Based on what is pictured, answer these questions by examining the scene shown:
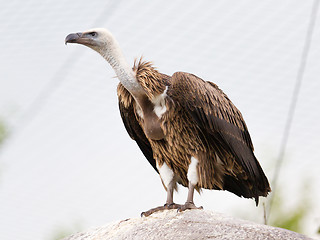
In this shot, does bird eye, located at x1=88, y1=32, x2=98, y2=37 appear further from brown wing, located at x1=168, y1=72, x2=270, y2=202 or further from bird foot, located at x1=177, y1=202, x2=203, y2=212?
bird foot, located at x1=177, y1=202, x2=203, y2=212

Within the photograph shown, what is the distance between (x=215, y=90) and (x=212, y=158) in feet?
1.75

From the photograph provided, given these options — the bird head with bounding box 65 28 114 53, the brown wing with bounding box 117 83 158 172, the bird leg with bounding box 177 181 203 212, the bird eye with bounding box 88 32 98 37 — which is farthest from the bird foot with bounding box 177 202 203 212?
the bird eye with bounding box 88 32 98 37

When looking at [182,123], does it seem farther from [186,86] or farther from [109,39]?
[109,39]

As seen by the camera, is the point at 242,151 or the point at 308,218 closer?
the point at 242,151

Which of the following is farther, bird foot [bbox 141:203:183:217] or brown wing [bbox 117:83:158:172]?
brown wing [bbox 117:83:158:172]

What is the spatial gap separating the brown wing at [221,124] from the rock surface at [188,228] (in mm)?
655

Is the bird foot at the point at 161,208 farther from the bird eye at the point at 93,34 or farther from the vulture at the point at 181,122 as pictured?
the bird eye at the point at 93,34

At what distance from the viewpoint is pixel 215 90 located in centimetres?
477

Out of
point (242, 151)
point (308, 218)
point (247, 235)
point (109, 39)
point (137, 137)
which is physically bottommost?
point (308, 218)

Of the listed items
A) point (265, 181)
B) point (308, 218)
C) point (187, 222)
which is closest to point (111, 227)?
point (187, 222)

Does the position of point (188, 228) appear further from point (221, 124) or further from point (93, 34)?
point (93, 34)

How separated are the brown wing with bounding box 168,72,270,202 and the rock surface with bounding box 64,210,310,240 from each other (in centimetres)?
66

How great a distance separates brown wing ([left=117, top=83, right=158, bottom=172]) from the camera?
464 centimetres

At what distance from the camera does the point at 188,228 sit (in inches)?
150
